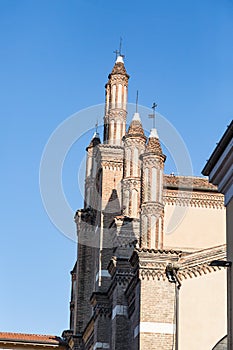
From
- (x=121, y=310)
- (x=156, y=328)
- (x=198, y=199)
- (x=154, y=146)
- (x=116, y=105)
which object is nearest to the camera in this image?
(x=156, y=328)

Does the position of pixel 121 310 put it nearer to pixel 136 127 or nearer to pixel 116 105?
pixel 136 127

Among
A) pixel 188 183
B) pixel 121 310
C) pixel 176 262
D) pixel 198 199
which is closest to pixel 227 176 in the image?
pixel 176 262

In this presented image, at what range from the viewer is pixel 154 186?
1053 inches

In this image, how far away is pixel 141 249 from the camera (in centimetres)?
2491

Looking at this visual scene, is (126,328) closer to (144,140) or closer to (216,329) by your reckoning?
(216,329)

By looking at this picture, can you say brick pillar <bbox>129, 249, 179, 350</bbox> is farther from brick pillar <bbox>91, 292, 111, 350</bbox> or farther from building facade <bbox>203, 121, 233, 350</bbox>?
building facade <bbox>203, 121, 233, 350</bbox>

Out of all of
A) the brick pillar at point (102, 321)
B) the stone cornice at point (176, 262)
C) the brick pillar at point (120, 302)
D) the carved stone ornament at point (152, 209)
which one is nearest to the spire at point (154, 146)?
the carved stone ornament at point (152, 209)

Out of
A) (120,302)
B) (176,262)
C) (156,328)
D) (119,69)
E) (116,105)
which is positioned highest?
(119,69)

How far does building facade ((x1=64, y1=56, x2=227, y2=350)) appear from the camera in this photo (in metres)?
24.3

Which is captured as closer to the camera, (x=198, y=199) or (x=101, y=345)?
(x=101, y=345)

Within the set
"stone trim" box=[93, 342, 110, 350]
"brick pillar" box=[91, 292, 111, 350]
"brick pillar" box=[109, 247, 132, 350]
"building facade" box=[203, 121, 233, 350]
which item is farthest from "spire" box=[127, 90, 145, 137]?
"building facade" box=[203, 121, 233, 350]

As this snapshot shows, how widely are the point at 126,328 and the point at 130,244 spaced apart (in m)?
2.96

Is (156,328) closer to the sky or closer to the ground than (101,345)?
closer to the ground

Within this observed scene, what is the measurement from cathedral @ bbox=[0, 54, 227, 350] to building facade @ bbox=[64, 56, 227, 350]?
0.03 metres
